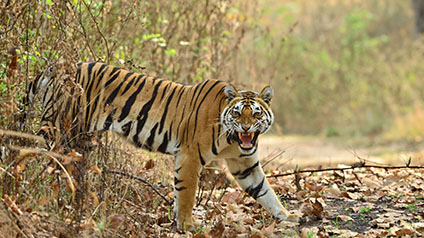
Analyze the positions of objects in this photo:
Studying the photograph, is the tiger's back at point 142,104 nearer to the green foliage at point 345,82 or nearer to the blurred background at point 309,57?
the blurred background at point 309,57

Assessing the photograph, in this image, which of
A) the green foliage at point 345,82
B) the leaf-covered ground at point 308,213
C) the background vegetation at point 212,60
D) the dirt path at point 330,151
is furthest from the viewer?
the green foliage at point 345,82

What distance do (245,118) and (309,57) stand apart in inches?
701

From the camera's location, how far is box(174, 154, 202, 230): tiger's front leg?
16.5 feet

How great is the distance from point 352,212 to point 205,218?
4.37ft

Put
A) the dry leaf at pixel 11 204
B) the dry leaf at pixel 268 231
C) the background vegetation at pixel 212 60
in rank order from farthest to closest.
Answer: the dry leaf at pixel 268 231, the background vegetation at pixel 212 60, the dry leaf at pixel 11 204

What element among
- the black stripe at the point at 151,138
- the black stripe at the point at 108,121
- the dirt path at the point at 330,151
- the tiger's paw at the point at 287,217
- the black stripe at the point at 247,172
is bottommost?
the dirt path at the point at 330,151

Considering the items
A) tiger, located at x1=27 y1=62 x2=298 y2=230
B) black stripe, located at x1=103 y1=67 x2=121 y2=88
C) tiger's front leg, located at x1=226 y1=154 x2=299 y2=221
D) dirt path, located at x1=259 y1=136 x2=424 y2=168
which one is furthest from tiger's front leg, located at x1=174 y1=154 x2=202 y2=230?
dirt path, located at x1=259 y1=136 x2=424 y2=168

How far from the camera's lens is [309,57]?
879 inches

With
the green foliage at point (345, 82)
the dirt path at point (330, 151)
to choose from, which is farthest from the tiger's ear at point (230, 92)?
the green foliage at point (345, 82)

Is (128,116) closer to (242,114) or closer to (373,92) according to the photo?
(242,114)

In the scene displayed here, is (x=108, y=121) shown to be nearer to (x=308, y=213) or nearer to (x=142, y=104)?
(x=142, y=104)

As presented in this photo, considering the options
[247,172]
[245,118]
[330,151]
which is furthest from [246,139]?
[330,151]

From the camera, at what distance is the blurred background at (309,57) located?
28.2 ft

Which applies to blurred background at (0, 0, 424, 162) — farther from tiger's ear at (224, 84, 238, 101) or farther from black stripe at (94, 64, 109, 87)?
tiger's ear at (224, 84, 238, 101)
